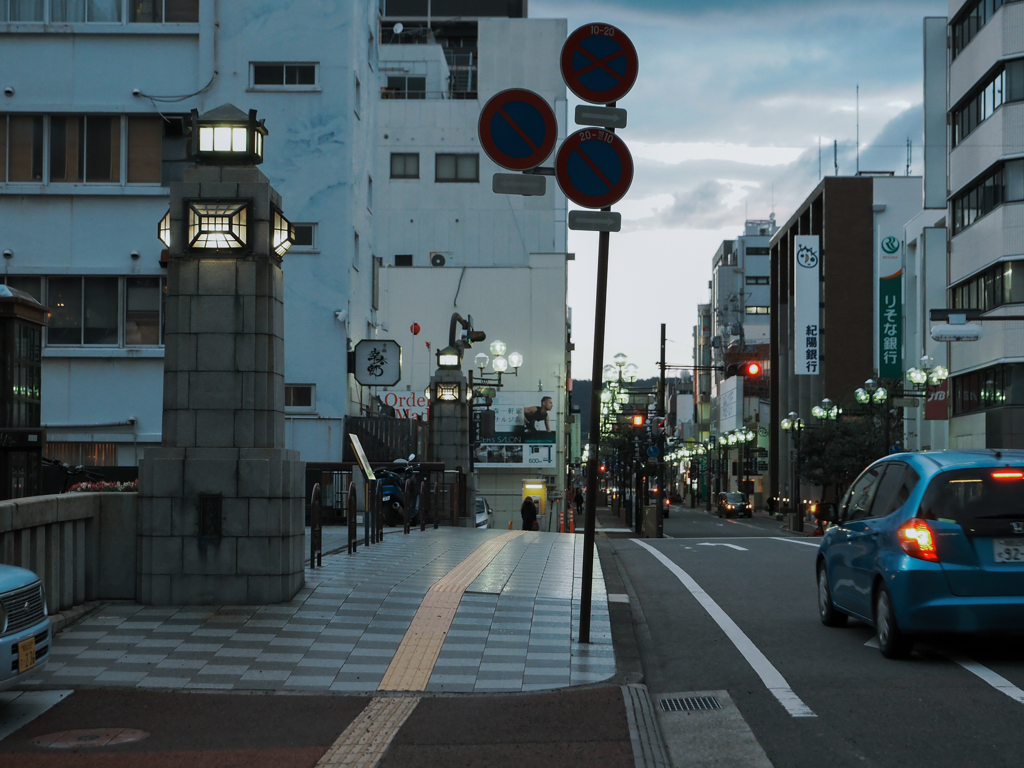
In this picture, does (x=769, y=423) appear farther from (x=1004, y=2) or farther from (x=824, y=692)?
(x=824, y=692)

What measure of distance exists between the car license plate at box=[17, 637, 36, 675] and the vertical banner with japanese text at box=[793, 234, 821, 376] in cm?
7632

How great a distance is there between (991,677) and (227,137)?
8.02 m

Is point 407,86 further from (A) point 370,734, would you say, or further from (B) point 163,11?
(A) point 370,734

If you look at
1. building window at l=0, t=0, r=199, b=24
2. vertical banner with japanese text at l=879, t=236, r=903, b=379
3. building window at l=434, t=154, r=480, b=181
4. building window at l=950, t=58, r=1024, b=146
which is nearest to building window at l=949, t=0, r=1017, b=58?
building window at l=950, t=58, r=1024, b=146

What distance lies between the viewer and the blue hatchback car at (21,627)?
6105mm

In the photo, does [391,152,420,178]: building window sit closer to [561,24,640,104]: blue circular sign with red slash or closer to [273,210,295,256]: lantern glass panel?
[273,210,295,256]: lantern glass panel

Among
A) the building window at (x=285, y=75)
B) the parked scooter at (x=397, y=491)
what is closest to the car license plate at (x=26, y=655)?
the parked scooter at (x=397, y=491)

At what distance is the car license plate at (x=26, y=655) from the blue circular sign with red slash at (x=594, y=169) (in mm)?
5023

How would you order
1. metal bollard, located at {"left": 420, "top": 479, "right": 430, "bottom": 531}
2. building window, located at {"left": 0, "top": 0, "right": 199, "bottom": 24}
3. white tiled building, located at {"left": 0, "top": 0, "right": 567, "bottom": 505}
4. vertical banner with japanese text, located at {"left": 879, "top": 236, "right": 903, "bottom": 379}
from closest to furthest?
metal bollard, located at {"left": 420, "top": 479, "right": 430, "bottom": 531}
white tiled building, located at {"left": 0, "top": 0, "right": 567, "bottom": 505}
building window, located at {"left": 0, "top": 0, "right": 199, "bottom": 24}
vertical banner with japanese text, located at {"left": 879, "top": 236, "right": 903, "bottom": 379}

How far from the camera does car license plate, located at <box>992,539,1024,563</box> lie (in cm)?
790

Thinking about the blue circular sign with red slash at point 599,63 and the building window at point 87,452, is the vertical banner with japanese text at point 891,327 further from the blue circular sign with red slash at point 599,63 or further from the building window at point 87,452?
the blue circular sign with red slash at point 599,63

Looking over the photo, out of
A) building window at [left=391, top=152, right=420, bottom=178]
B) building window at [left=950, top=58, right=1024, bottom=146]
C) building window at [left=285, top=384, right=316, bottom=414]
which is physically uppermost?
building window at [left=391, top=152, right=420, bottom=178]

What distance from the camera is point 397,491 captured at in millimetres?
24312

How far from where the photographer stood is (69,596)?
9422 mm
